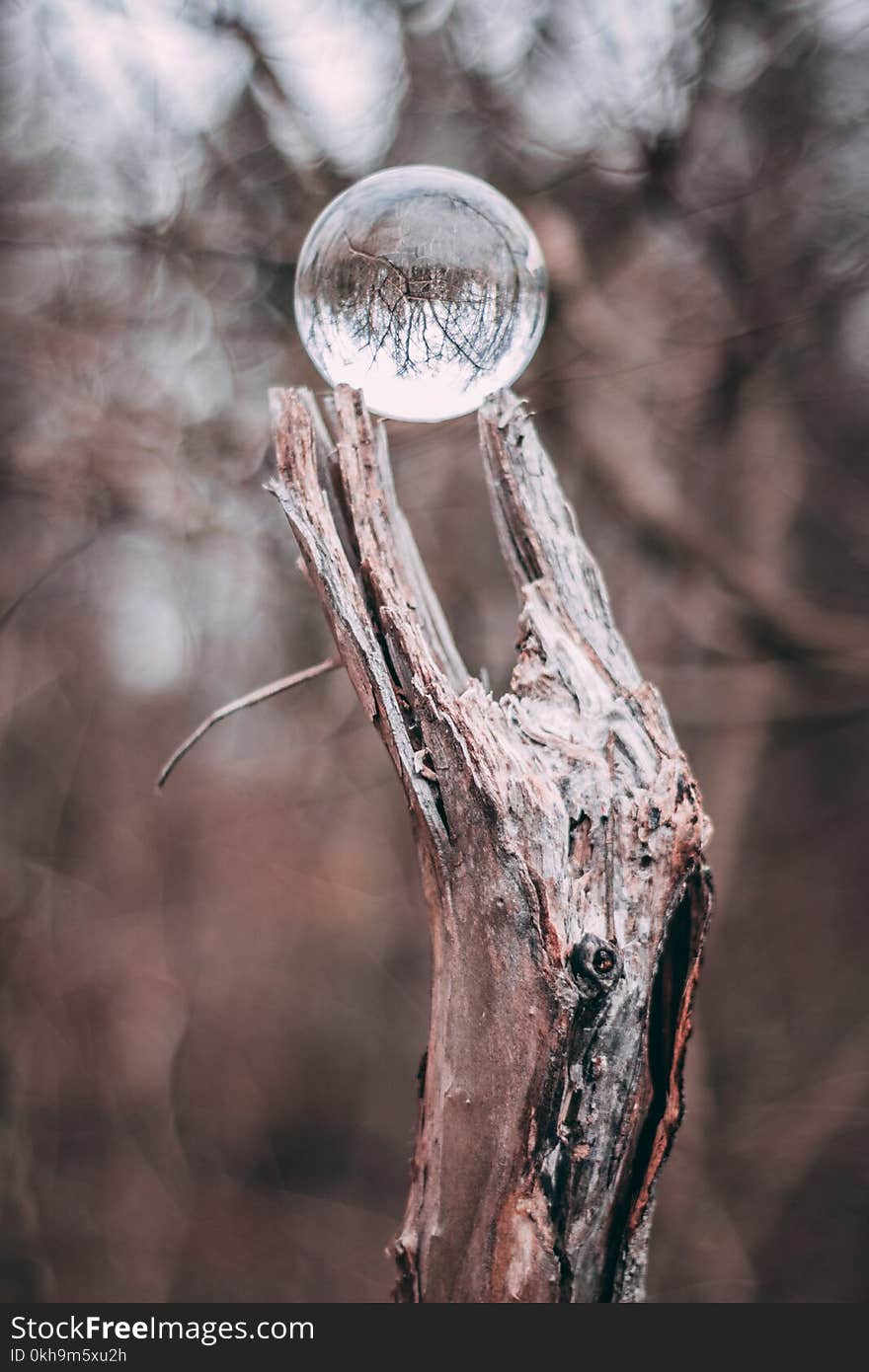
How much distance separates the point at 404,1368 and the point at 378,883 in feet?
4.32

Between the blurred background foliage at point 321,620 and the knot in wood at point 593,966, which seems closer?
the knot in wood at point 593,966

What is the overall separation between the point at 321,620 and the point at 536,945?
1561 mm

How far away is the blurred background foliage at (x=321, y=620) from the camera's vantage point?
2.09 meters

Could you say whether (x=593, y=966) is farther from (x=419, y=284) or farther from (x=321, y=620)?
(x=321, y=620)

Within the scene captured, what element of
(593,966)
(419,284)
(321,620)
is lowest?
(593,966)

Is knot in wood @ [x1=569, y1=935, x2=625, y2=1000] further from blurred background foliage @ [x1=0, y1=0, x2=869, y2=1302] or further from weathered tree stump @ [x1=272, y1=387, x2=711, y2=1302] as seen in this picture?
blurred background foliage @ [x1=0, y1=0, x2=869, y2=1302]

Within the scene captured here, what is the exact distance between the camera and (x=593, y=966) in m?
0.77

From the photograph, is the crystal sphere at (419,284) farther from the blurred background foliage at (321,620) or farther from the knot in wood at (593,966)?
the blurred background foliage at (321,620)

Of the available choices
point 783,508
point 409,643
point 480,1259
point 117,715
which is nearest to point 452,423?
point 783,508

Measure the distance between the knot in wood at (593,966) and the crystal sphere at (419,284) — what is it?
0.62m

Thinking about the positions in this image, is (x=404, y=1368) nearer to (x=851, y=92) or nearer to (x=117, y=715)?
(x=117, y=715)

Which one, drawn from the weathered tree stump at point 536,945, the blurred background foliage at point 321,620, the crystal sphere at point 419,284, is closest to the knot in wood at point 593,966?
the weathered tree stump at point 536,945

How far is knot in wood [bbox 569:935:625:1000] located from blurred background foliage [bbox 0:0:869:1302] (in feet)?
4.61

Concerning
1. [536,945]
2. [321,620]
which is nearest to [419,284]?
[536,945]
